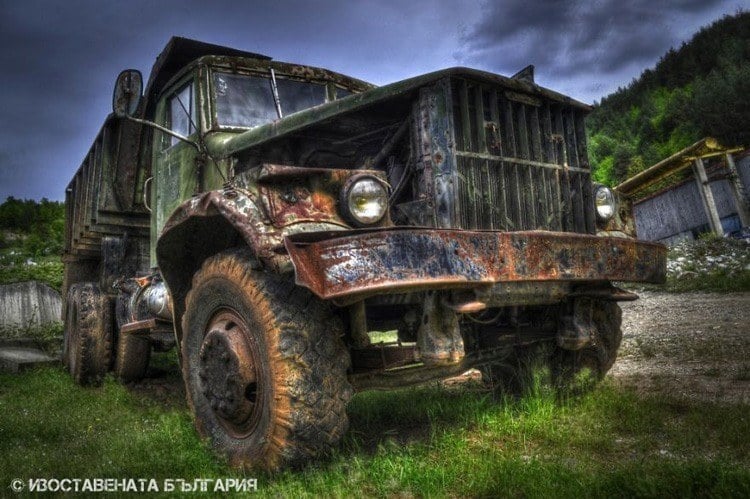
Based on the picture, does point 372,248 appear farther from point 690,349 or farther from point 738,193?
point 738,193

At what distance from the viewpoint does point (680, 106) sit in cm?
3244

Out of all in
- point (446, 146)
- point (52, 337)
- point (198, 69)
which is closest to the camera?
point (446, 146)

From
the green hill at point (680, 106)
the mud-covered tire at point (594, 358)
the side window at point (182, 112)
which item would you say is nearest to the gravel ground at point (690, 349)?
the mud-covered tire at point (594, 358)

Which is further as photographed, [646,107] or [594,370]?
[646,107]

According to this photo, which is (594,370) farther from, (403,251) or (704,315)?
(704,315)

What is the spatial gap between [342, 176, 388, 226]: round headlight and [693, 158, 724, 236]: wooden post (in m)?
14.8

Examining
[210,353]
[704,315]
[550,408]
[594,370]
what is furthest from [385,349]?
[704,315]

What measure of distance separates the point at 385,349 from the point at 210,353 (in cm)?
94

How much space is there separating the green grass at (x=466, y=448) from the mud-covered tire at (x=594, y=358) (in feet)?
0.42

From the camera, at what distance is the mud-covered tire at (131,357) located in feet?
19.6

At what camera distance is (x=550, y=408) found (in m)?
3.44

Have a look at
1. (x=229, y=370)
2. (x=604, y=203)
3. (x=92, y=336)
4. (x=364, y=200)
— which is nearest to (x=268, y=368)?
(x=229, y=370)

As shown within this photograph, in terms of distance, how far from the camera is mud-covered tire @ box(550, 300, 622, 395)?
3838mm

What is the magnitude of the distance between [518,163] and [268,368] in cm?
180
